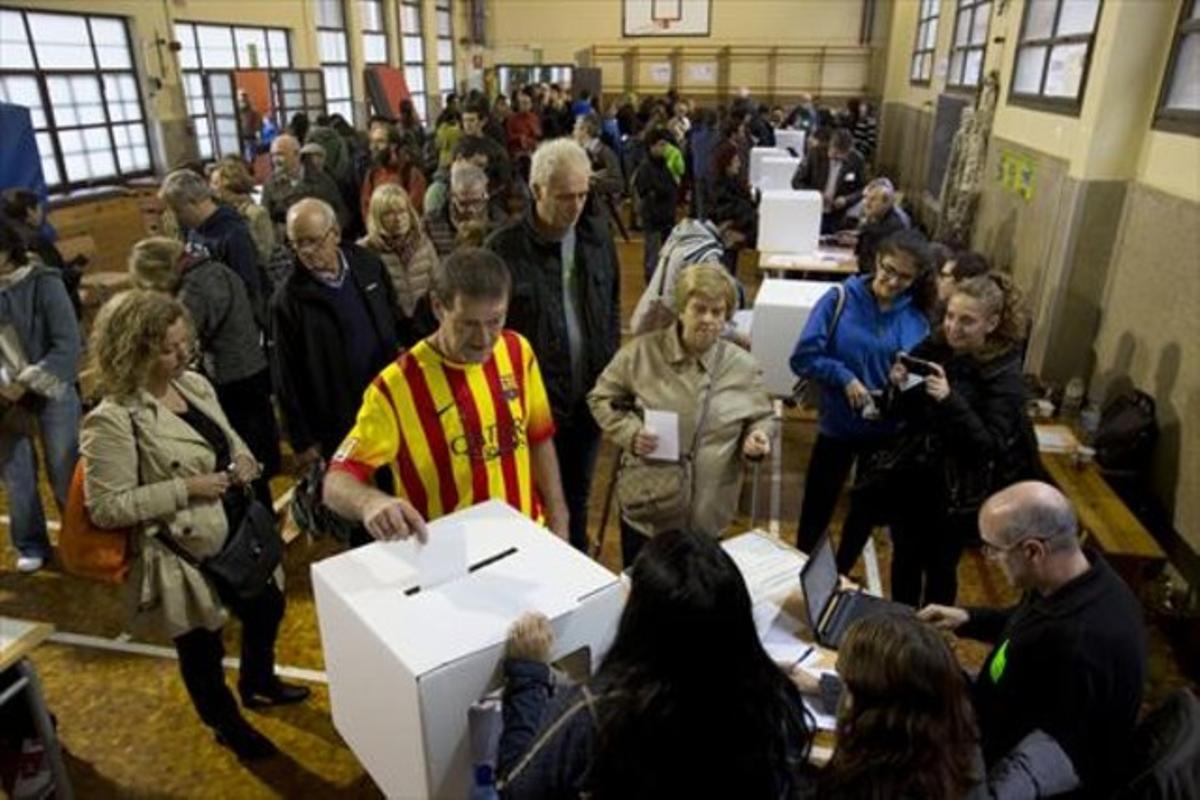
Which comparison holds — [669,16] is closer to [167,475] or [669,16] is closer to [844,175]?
[844,175]

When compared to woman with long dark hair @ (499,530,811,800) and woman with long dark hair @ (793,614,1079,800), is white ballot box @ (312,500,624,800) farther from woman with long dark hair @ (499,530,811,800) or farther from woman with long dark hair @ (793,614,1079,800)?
woman with long dark hair @ (793,614,1079,800)

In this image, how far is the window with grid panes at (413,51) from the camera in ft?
51.2

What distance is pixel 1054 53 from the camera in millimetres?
5344

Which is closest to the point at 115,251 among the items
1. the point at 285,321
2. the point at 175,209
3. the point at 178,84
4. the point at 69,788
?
the point at 178,84

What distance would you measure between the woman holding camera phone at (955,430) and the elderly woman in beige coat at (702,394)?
1.82 feet

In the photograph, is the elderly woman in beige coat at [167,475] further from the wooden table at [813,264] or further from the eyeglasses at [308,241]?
the wooden table at [813,264]

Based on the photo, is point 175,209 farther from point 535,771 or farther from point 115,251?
point 115,251

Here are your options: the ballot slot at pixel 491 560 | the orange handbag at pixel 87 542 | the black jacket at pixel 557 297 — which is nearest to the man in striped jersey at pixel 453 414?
the ballot slot at pixel 491 560

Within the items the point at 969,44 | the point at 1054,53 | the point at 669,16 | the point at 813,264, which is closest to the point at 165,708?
the point at 813,264

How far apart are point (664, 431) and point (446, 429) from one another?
726 mm

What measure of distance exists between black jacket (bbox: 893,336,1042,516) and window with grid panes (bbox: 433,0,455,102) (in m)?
16.6

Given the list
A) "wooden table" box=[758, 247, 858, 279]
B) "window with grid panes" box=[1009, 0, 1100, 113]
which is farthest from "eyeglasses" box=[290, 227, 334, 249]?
"window with grid panes" box=[1009, 0, 1100, 113]

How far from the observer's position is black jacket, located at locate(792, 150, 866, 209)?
738 cm

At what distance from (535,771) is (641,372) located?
1.44 m
